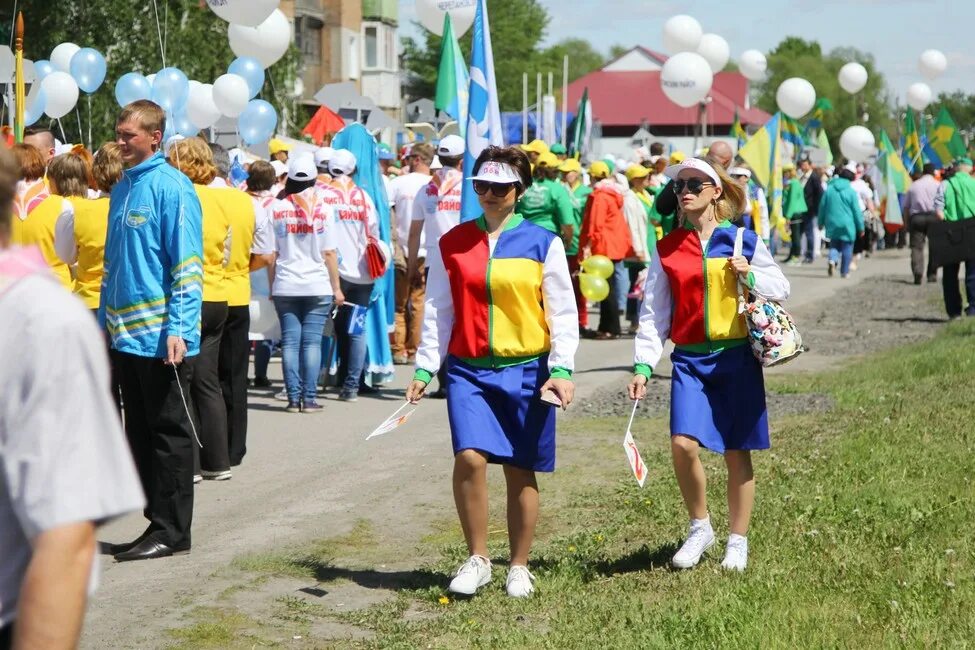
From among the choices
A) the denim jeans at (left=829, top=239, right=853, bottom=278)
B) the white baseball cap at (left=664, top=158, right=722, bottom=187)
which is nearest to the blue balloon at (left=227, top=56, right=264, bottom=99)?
the denim jeans at (left=829, top=239, right=853, bottom=278)

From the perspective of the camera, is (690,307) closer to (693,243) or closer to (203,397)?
(693,243)

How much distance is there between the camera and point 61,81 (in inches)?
761

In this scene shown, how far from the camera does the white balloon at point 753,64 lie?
37.6m

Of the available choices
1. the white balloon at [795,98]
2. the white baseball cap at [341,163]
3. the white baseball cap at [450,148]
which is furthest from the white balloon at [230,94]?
the white balloon at [795,98]

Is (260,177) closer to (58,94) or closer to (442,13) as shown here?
(442,13)

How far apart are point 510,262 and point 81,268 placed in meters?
3.04

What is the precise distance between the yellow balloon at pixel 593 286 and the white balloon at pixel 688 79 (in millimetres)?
13134

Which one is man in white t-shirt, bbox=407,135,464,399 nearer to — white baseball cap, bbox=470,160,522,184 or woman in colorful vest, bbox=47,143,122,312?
woman in colorful vest, bbox=47,143,122,312

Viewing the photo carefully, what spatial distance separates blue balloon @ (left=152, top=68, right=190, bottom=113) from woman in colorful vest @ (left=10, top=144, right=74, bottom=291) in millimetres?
6639

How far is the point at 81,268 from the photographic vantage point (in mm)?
8352

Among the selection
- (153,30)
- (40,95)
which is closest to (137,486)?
(40,95)

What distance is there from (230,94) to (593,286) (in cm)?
504

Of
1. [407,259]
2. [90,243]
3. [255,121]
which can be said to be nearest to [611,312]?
[407,259]

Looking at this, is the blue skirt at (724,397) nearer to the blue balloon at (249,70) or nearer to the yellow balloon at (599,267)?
the yellow balloon at (599,267)
